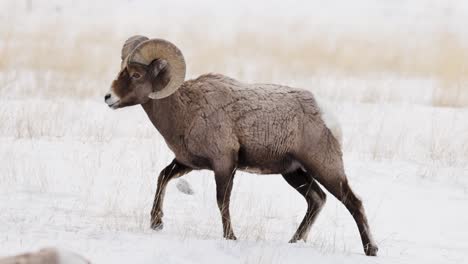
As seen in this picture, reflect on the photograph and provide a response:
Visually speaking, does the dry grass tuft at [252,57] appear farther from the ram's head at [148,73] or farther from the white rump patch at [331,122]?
the white rump patch at [331,122]

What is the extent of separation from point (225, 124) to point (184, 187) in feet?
6.93

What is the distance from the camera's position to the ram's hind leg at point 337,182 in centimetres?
692

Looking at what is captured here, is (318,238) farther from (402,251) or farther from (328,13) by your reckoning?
(328,13)

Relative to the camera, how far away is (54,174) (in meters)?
8.70

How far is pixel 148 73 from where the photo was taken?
22.3ft

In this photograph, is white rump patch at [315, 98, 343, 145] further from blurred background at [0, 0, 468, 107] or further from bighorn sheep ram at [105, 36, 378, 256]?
blurred background at [0, 0, 468, 107]

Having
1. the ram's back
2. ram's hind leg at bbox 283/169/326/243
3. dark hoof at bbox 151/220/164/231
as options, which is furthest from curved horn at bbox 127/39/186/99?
ram's hind leg at bbox 283/169/326/243

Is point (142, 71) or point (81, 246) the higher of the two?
point (142, 71)

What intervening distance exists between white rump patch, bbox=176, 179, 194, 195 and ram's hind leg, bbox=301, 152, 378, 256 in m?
2.11

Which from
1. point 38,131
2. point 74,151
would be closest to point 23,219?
point 74,151

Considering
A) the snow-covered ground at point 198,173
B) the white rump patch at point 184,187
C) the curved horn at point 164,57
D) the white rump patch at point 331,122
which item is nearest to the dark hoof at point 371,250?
the snow-covered ground at point 198,173

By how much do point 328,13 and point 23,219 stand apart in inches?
823

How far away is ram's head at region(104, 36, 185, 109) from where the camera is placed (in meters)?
6.68

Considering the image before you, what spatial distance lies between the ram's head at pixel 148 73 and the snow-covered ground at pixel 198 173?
1.00m
